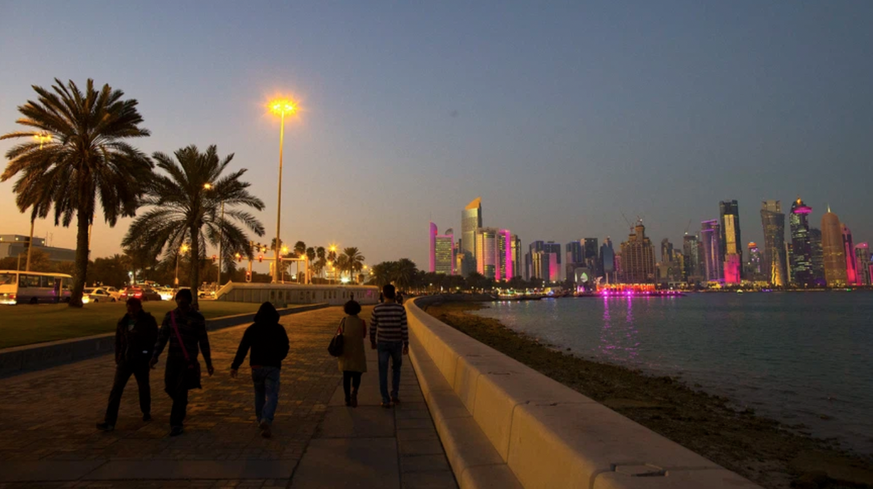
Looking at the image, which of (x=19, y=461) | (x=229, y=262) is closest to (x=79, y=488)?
(x=19, y=461)

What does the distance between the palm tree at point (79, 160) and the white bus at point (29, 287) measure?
42.0 ft

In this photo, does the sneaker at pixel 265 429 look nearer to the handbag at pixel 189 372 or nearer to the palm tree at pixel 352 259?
the handbag at pixel 189 372

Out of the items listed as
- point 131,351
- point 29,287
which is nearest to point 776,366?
point 131,351

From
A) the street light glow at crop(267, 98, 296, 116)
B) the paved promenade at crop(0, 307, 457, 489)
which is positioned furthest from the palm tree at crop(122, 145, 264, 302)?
the paved promenade at crop(0, 307, 457, 489)

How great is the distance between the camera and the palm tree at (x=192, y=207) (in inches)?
1051

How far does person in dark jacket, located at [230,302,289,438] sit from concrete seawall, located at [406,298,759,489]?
193 cm

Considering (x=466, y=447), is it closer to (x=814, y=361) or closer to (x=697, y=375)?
(x=697, y=375)

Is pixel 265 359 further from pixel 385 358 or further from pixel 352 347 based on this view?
pixel 385 358

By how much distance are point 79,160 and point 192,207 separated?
17.7 feet

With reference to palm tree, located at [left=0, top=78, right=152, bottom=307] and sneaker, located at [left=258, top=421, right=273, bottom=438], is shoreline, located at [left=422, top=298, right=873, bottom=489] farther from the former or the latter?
palm tree, located at [left=0, top=78, right=152, bottom=307]

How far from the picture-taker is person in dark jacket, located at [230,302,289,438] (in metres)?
6.07

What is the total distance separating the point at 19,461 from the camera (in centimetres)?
498

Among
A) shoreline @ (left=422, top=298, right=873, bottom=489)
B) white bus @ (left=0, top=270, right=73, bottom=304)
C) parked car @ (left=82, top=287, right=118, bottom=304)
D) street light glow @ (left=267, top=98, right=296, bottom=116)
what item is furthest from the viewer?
parked car @ (left=82, top=287, right=118, bottom=304)

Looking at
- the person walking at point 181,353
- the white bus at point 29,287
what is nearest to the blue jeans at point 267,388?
the person walking at point 181,353
